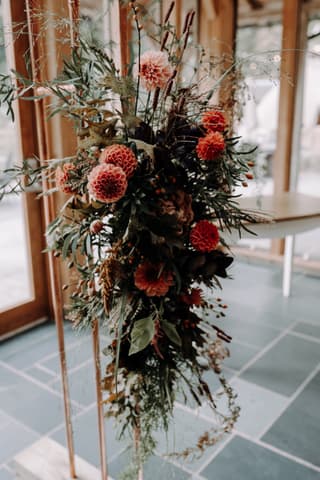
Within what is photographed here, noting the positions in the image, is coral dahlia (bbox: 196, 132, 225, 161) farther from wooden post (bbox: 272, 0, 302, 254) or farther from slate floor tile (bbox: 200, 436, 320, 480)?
wooden post (bbox: 272, 0, 302, 254)

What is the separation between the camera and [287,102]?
412 cm

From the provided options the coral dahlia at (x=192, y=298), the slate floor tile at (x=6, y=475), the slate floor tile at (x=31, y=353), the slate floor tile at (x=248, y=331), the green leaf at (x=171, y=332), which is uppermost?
the coral dahlia at (x=192, y=298)

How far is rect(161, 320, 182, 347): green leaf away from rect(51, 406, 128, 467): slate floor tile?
94 cm

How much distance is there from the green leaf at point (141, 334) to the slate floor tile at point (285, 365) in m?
1.52

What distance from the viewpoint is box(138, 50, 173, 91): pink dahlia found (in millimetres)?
1078

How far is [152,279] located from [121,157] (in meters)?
0.31

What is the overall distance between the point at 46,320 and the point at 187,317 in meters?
2.18

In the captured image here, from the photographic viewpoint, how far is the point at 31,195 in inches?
119

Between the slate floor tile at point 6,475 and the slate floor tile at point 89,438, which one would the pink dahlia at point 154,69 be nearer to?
the slate floor tile at point 89,438

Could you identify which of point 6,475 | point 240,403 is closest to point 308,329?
point 240,403

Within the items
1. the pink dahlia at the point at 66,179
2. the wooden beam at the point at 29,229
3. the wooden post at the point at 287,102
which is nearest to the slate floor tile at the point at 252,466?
the pink dahlia at the point at 66,179

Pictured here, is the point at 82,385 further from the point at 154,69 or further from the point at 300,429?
the point at 154,69

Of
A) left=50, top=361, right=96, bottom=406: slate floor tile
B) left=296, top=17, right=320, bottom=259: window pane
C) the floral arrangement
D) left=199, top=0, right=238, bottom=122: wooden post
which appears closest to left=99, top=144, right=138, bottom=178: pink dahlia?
the floral arrangement

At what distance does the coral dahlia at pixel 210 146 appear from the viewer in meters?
1.08
